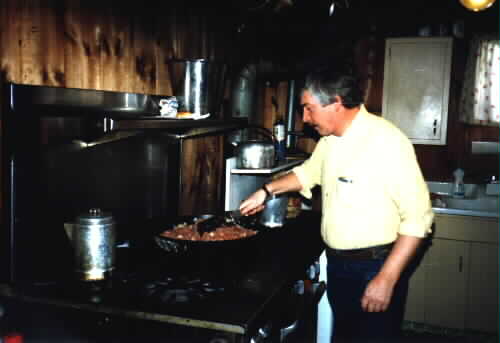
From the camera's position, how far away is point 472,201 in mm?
3752

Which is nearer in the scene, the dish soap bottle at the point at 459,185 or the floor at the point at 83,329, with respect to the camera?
the floor at the point at 83,329

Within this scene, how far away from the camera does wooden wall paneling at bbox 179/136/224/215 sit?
101 inches

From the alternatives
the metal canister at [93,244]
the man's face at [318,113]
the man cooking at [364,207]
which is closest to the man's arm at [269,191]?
the man cooking at [364,207]

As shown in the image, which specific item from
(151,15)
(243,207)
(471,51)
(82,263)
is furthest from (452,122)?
(82,263)

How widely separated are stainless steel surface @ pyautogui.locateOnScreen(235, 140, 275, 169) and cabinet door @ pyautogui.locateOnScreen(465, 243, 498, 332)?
1.53 meters

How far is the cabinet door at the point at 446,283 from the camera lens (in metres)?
3.25

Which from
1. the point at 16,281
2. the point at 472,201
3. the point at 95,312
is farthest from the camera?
the point at 472,201

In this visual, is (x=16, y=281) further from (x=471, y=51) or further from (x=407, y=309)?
(x=471, y=51)

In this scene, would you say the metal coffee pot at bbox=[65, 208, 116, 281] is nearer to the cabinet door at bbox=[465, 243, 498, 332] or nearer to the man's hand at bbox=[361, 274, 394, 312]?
the man's hand at bbox=[361, 274, 394, 312]

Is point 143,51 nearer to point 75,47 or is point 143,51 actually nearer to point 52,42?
point 75,47

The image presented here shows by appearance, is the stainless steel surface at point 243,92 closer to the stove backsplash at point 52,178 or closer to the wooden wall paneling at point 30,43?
the stove backsplash at point 52,178

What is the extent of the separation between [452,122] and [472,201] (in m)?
0.72

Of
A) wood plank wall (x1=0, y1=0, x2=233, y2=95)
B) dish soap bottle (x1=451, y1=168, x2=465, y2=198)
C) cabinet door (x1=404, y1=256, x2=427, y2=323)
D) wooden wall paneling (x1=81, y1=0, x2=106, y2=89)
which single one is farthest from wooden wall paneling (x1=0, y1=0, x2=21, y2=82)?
dish soap bottle (x1=451, y1=168, x2=465, y2=198)

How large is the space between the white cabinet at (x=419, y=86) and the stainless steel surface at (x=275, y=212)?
186cm
